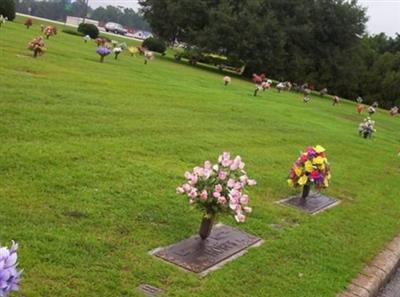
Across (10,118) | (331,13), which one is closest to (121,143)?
(10,118)

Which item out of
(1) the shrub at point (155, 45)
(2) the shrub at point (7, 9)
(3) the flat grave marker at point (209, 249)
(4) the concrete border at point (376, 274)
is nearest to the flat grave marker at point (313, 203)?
(4) the concrete border at point (376, 274)

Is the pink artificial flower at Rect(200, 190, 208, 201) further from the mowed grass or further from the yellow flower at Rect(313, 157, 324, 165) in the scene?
the yellow flower at Rect(313, 157, 324, 165)

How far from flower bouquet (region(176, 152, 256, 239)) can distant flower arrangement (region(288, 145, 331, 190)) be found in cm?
270

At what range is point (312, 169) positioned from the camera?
8.64 m

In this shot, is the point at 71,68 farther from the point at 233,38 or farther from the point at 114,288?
the point at 233,38

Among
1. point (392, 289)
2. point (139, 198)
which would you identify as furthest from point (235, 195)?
point (392, 289)

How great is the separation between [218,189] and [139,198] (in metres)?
1.56

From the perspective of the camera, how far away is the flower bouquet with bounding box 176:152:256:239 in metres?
5.90

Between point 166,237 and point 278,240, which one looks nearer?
point 166,237

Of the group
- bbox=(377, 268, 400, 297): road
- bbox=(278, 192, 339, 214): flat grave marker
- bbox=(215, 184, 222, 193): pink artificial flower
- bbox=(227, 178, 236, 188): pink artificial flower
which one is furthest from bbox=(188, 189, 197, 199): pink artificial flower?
bbox=(278, 192, 339, 214): flat grave marker

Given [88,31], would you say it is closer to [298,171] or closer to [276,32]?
[276,32]

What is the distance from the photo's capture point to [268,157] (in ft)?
39.4

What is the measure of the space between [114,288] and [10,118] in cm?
532

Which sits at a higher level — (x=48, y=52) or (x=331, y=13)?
(x=331, y=13)
